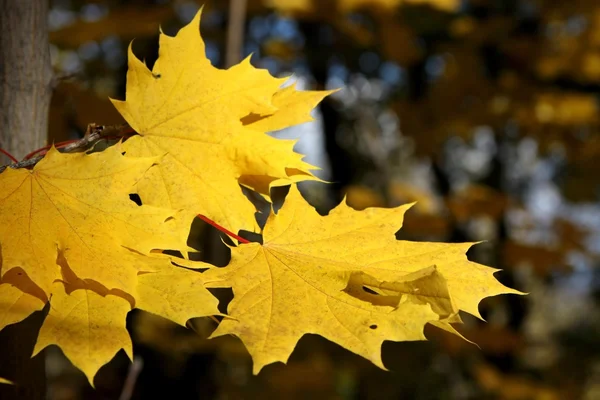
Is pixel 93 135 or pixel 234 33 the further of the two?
pixel 234 33

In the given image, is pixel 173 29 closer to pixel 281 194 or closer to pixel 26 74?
pixel 281 194

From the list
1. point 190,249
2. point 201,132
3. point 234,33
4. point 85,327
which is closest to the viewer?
point 85,327

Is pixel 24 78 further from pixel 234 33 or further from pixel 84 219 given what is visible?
pixel 234 33

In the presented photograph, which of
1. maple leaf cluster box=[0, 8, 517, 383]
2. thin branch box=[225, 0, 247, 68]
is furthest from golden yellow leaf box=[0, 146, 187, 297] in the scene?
thin branch box=[225, 0, 247, 68]

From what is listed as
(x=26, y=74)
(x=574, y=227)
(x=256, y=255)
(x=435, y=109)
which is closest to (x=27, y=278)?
(x=256, y=255)

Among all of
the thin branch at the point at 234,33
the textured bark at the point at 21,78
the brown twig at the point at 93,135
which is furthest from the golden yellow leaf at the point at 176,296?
the thin branch at the point at 234,33

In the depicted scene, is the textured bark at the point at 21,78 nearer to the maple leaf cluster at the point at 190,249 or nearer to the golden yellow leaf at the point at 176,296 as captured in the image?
the maple leaf cluster at the point at 190,249

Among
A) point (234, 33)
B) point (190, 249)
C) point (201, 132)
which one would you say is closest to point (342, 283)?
point (190, 249)
